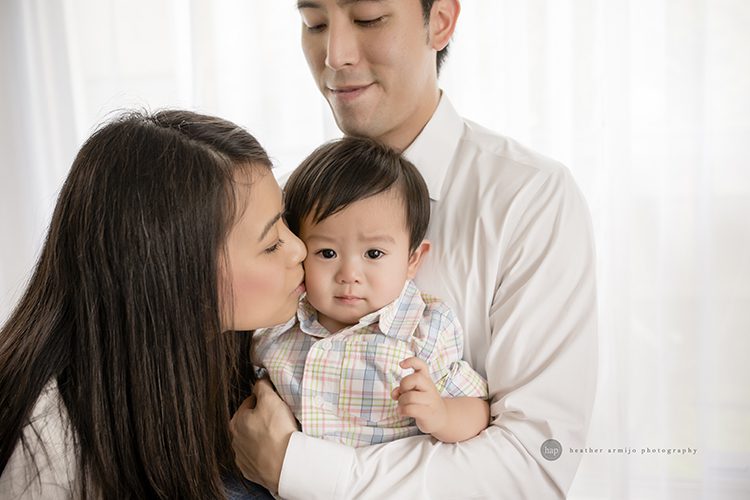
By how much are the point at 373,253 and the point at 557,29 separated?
5.27 ft

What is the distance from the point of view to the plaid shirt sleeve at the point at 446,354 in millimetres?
1547

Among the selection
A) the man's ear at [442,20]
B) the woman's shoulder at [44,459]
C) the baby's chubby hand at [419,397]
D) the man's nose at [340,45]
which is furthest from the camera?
the man's ear at [442,20]

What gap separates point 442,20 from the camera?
1.90 metres

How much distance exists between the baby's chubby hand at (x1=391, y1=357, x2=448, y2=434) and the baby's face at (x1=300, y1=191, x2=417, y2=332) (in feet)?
0.62

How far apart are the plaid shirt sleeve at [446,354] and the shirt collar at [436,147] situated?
29cm

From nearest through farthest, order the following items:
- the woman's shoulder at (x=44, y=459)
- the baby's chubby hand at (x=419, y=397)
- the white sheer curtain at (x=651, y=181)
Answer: the woman's shoulder at (x=44, y=459), the baby's chubby hand at (x=419, y=397), the white sheer curtain at (x=651, y=181)

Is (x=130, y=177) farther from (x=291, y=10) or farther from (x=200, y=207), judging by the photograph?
(x=291, y=10)

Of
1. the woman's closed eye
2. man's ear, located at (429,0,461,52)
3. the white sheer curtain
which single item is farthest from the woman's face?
the white sheer curtain

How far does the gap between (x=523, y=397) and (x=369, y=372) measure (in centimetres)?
30

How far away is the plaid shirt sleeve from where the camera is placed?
1.55m

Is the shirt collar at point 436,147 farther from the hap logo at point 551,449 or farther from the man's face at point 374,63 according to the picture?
the hap logo at point 551,449

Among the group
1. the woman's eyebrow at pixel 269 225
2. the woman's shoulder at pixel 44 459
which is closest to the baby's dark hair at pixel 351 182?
the woman's eyebrow at pixel 269 225

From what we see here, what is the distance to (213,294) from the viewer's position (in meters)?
1.39

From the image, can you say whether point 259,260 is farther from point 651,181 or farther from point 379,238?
point 651,181
